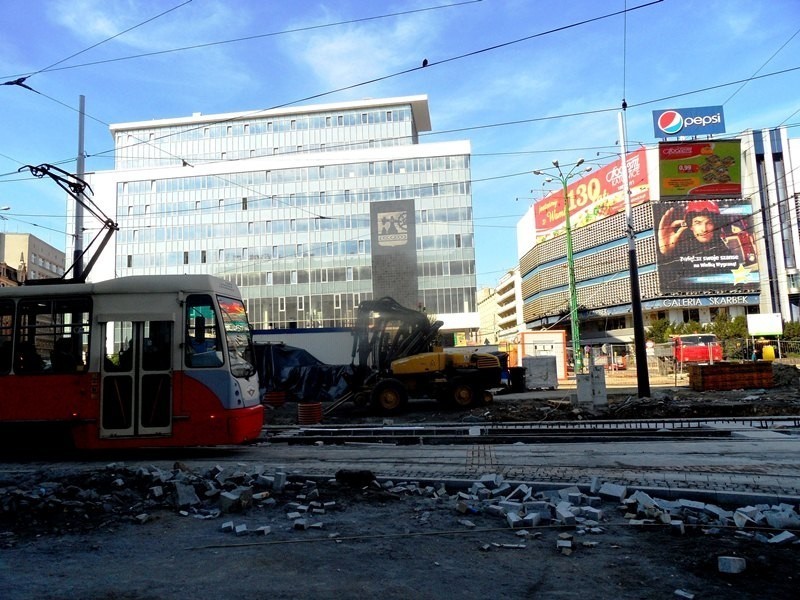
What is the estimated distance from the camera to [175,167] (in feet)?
243

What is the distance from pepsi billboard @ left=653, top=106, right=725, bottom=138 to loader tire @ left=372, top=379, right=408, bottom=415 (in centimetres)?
6925

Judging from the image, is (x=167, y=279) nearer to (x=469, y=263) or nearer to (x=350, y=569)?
(x=350, y=569)

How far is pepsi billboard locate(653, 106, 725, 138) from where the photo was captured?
245ft

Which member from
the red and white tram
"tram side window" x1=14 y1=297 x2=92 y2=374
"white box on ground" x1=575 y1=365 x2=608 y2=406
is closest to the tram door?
the red and white tram

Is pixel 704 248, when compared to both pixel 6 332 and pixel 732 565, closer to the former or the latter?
pixel 6 332

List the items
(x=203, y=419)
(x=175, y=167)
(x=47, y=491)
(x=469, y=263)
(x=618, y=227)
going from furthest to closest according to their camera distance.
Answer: (x=618, y=227), (x=175, y=167), (x=469, y=263), (x=203, y=419), (x=47, y=491)

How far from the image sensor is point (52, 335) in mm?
9961

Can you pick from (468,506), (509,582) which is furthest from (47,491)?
(509,582)

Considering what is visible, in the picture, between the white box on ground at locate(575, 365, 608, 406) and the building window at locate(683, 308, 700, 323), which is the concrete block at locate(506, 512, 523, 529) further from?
the building window at locate(683, 308, 700, 323)

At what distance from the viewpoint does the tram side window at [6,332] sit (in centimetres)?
989

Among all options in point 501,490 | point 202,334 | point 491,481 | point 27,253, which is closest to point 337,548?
point 501,490

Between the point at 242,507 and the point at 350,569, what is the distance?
2.13 metres

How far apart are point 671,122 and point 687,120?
86.9 inches

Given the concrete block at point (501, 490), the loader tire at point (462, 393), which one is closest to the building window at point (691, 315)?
the loader tire at point (462, 393)
